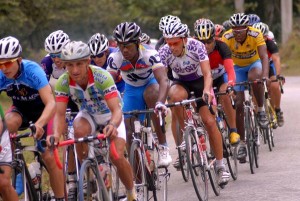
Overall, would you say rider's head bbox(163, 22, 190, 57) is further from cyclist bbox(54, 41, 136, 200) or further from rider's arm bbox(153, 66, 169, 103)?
cyclist bbox(54, 41, 136, 200)

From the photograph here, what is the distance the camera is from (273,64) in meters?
16.7

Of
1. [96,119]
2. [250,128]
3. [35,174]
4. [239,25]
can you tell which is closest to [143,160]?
[96,119]

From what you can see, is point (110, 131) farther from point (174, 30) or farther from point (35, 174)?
point (174, 30)

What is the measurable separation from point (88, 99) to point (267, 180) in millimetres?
3770

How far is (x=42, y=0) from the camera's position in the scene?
3278 cm

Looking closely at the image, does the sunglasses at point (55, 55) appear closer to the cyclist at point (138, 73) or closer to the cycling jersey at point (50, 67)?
the cycling jersey at point (50, 67)

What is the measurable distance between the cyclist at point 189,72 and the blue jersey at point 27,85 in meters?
2.03

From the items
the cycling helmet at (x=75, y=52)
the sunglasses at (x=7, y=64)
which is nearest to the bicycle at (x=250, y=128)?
the sunglasses at (x=7, y=64)

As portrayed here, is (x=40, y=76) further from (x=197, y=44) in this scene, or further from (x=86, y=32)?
(x=86, y=32)

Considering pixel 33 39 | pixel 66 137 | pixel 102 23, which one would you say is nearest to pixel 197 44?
pixel 66 137

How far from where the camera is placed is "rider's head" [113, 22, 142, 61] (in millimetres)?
10023

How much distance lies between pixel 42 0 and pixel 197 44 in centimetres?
2223

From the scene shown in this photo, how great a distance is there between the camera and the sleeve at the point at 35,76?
30.2ft

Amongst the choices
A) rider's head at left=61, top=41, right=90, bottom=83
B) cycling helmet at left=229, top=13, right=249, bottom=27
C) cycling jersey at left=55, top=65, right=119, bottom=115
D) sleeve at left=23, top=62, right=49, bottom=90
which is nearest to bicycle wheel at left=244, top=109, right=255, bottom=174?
cycling helmet at left=229, top=13, right=249, bottom=27
